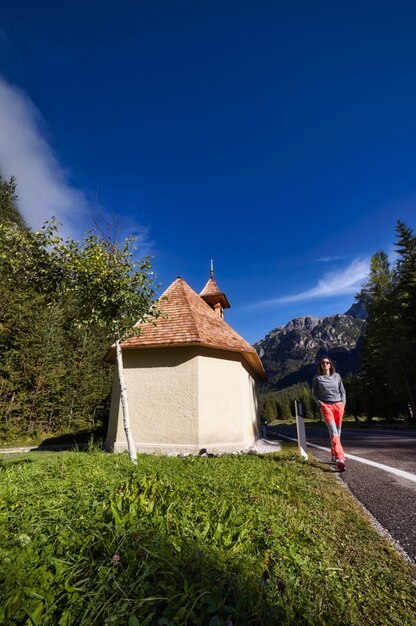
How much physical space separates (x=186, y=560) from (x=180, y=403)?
25.7 ft

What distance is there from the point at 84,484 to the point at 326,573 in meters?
2.87

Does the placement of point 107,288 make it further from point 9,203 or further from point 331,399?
point 9,203

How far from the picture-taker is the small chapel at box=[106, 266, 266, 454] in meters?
9.41

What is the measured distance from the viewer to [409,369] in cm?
2488

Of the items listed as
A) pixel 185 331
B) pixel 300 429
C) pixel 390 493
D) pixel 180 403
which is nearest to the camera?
pixel 390 493

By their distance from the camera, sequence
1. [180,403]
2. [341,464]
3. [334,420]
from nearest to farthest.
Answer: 1. [341,464]
2. [334,420]
3. [180,403]

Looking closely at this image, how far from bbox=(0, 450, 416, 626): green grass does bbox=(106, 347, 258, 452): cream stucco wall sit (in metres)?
6.04

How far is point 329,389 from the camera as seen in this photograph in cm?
592

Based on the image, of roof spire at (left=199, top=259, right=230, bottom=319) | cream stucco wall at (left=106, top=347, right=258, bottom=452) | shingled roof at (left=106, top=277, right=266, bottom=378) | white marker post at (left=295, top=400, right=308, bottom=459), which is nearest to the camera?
white marker post at (left=295, top=400, right=308, bottom=459)

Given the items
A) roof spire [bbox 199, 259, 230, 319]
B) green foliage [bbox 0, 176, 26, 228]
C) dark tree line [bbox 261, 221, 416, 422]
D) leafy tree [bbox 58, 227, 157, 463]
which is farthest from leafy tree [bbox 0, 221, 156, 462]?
green foliage [bbox 0, 176, 26, 228]

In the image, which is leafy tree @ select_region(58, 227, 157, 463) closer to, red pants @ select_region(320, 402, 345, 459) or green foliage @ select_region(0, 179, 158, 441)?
green foliage @ select_region(0, 179, 158, 441)

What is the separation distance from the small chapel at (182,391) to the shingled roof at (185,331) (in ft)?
0.12

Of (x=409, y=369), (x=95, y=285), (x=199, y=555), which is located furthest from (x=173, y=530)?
(x=409, y=369)

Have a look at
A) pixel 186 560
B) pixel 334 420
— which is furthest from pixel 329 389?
pixel 186 560
